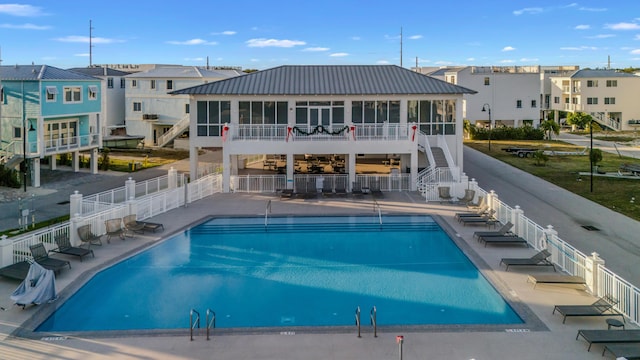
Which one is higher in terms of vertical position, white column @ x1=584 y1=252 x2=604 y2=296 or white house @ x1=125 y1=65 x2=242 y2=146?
white house @ x1=125 y1=65 x2=242 y2=146

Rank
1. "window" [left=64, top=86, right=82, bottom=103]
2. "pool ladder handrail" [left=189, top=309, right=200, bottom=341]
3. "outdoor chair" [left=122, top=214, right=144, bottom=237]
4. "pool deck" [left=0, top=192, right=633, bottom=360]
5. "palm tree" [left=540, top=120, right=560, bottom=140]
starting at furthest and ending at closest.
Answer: "palm tree" [left=540, top=120, right=560, bottom=140] < "window" [left=64, top=86, right=82, bottom=103] < "outdoor chair" [left=122, top=214, right=144, bottom=237] < "pool ladder handrail" [left=189, top=309, right=200, bottom=341] < "pool deck" [left=0, top=192, right=633, bottom=360]

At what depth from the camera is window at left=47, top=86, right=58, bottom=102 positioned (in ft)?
110

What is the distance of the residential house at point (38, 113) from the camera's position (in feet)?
107

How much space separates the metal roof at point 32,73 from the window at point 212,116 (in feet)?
29.4

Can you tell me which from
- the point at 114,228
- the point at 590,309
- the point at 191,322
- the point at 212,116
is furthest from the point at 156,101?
the point at 590,309

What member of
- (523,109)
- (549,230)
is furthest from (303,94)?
(523,109)

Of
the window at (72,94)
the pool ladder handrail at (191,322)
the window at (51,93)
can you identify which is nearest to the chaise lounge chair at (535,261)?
the pool ladder handrail at (191,322)

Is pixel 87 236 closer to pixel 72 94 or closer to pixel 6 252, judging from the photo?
pixel 6 252

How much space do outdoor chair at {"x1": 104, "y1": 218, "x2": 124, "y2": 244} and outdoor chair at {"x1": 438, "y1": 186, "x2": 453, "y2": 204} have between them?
49.0ft

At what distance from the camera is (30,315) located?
13.1 metres

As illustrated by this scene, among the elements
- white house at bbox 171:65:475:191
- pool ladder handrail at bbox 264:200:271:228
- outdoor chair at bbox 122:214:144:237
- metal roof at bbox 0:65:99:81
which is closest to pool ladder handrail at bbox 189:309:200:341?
outdoor chair at bbox 122:214:144:237

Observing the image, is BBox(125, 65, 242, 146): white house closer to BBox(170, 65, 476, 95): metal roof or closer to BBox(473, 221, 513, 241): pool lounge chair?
BBox(170, 65, 476, 95): metal roof

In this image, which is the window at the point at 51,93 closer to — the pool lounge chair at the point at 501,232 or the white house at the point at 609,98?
the pool lounge chair at the point at 501,232

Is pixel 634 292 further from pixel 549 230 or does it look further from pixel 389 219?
pixel 389 219
